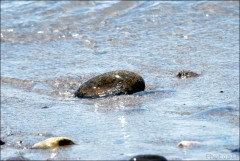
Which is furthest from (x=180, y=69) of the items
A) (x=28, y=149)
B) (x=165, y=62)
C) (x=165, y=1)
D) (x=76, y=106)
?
(x=165, y=1)

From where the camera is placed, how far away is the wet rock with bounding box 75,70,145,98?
620cm

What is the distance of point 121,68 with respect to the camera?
733 centimetres

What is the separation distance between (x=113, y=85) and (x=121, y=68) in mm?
1082

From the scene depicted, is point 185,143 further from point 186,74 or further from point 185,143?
point 186,74

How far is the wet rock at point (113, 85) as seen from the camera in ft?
20.4

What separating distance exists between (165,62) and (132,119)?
234cm

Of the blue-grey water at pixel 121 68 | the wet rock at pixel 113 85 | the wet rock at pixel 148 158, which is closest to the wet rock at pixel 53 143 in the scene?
the blue-grey water at pixel 121 68

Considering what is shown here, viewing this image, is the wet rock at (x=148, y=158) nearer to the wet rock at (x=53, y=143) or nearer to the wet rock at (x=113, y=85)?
the wet rock at (x=53, y=143)

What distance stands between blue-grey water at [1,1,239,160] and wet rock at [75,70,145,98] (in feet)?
0.39

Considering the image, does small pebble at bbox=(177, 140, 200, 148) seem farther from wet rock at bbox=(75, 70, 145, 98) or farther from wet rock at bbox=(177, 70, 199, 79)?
wet rock at bbox=(177, 70, 199, 79)

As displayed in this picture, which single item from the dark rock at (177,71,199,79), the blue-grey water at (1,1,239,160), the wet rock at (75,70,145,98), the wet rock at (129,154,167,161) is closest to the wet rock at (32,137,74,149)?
the blue-grey water at (1,1,239,160)

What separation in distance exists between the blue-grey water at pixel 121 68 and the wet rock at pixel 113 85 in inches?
4.7

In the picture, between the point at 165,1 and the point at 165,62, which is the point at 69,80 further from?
the point at 165,1

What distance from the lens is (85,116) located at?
5473 millimetres
